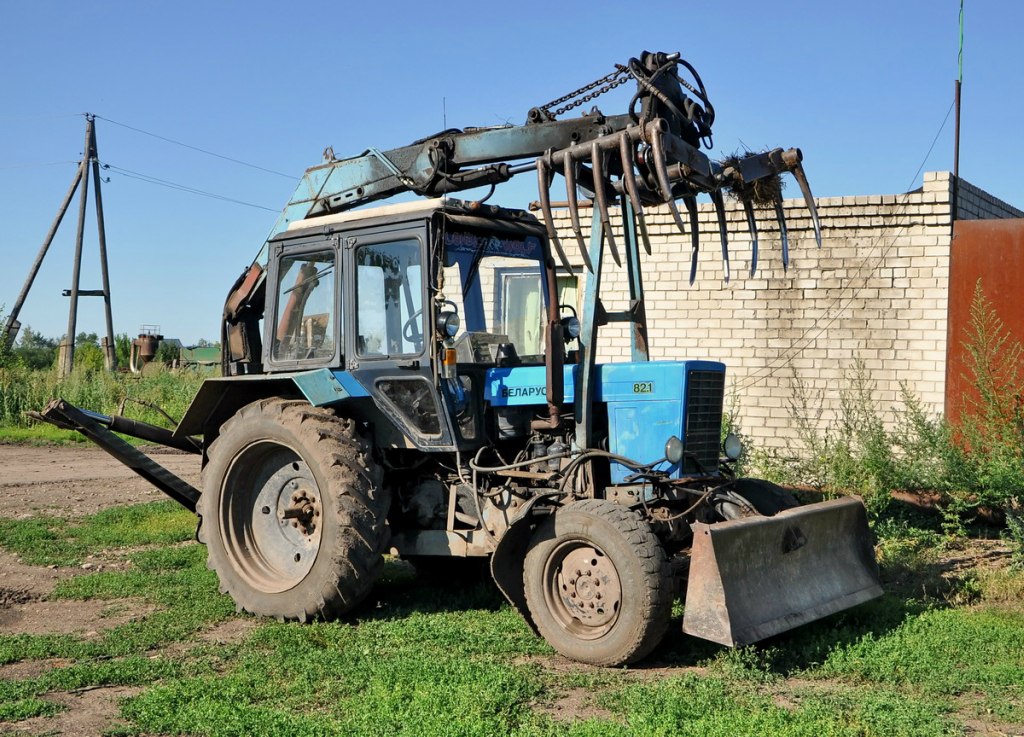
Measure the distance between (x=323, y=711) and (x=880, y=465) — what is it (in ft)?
21.9

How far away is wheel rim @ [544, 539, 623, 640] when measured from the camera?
211 inches

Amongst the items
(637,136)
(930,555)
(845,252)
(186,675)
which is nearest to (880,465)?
(930,555)

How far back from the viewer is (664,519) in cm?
567

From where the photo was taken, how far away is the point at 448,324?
611 centimetres

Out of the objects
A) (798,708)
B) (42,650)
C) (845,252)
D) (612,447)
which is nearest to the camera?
(798,708)

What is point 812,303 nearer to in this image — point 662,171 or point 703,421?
point 703,421

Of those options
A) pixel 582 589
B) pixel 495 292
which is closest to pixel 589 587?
pixel 582 589

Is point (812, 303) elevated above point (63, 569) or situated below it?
above

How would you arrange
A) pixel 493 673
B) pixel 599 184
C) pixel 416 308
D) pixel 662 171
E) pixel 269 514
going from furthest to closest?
pixel 269 514, pixel 416 308, pixel 599 184, pixel 662 171, pixel 493 673

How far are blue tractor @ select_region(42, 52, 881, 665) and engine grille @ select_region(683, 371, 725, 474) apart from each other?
0.02 meters

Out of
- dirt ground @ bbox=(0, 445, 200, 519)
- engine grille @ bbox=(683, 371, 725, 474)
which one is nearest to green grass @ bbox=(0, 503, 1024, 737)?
engine grille @ bbox=(683, 371, 725, 474)

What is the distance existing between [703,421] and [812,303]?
199 inches

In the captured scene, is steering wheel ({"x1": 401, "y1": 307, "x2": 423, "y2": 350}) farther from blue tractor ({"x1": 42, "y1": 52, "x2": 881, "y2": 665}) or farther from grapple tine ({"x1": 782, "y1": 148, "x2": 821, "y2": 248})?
grapple tine ({"x1": 782, "y1": 148, "x2": 821, "y2": 248})

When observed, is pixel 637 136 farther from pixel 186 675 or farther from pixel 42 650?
pixel 42 650
